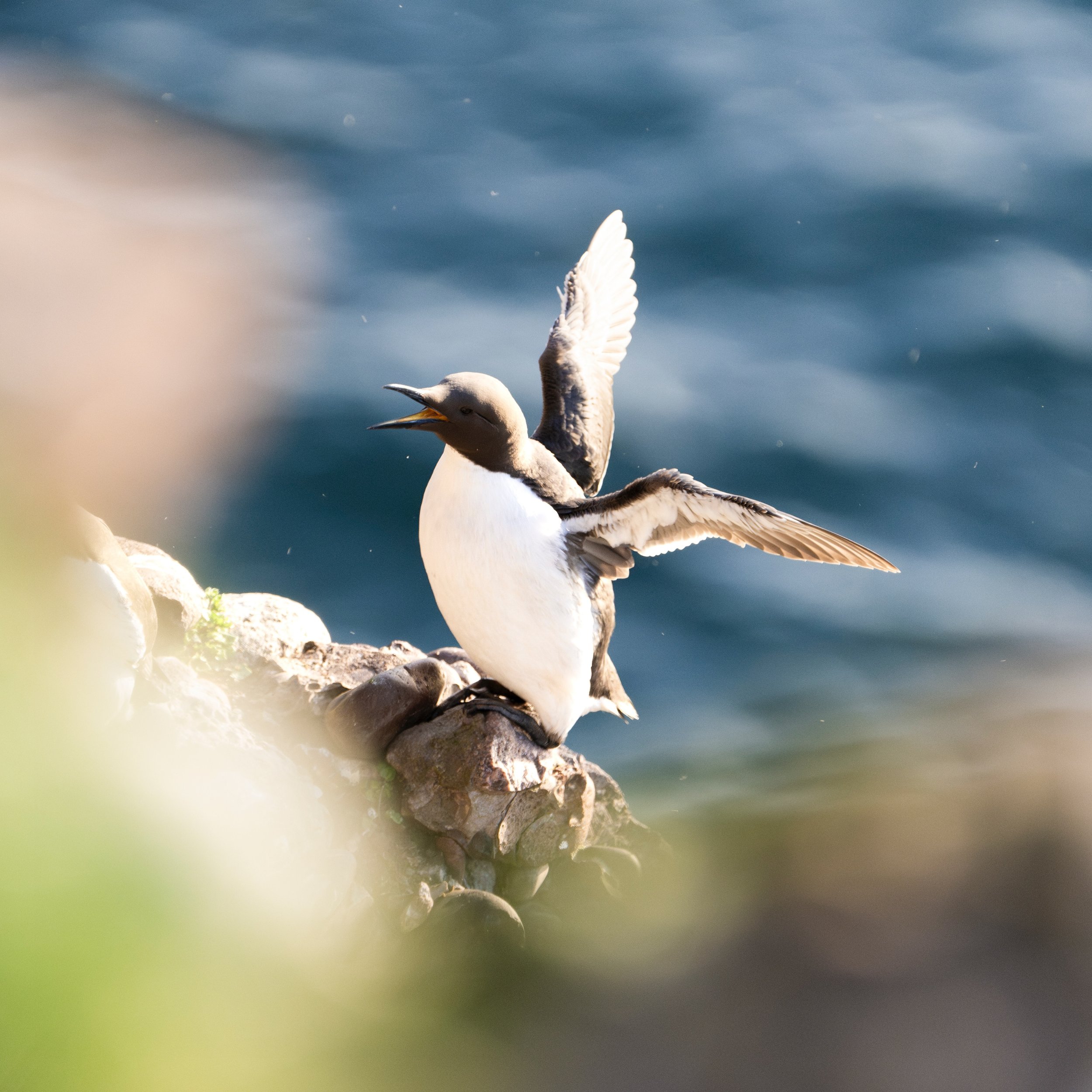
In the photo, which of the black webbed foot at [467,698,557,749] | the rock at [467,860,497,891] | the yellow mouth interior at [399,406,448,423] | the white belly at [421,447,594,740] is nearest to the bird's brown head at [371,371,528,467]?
the yellow mouth interior at [399,406,448,423]

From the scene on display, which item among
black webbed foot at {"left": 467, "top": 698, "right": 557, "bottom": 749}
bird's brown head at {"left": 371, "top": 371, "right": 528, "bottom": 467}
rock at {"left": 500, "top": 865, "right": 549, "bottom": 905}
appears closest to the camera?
bird's brown head at {"left": 371, "top": 371, "right": 528, "bottom": 467}

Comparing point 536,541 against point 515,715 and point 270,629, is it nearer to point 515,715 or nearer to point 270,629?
point 515,715

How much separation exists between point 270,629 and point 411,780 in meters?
1.38

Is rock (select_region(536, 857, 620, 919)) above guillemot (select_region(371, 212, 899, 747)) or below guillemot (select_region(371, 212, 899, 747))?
below

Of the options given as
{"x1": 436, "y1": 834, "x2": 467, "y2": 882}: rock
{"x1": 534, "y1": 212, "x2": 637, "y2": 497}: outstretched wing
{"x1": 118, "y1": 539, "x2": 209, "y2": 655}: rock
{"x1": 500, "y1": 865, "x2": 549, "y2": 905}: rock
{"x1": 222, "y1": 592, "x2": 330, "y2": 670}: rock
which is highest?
{"x1": 534, "y1": 212, "x2": 637, "y2": 497}: outstretched wing

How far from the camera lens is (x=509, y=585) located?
6.01m

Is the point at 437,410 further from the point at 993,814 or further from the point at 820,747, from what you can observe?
the point at 993,814

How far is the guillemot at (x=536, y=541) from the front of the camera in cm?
577

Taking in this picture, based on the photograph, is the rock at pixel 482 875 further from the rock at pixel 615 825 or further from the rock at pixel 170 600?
the rock at pixel 170 600

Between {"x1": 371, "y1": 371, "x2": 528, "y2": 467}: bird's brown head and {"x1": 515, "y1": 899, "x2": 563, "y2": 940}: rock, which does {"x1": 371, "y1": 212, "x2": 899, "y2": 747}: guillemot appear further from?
{"x1": 515, "y1": 899, "x2": 563, "y2": 940}: rock

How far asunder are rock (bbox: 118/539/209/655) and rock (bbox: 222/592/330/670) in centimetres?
22

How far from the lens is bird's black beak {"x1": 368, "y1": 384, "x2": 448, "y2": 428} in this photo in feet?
17.4

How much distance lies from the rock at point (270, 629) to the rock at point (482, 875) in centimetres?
150

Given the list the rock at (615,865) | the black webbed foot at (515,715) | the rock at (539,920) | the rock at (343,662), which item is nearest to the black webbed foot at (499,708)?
the black webbed foot at (515,715)
